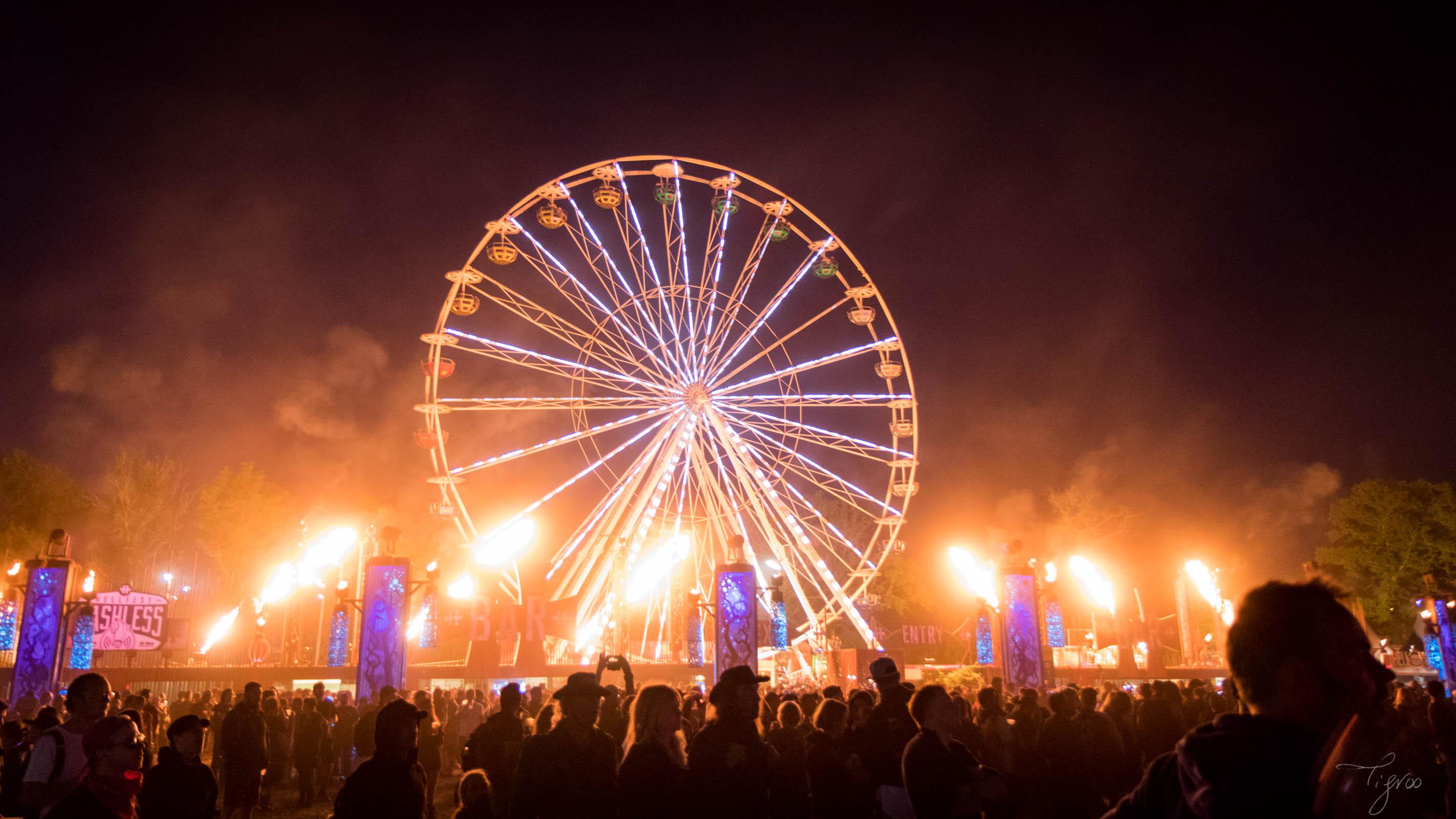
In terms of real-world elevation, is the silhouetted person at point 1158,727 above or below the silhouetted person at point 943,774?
below

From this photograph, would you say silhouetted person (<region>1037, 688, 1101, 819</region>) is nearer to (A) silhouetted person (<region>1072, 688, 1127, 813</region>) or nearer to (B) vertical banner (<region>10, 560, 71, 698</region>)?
(A) silhouetted person (<region>1072, 688, 1127, 813</region>)

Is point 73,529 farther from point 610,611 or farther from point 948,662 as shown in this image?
point 948,662

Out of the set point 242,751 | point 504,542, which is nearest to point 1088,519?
point 504,542

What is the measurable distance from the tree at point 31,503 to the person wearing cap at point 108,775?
46.3 metres

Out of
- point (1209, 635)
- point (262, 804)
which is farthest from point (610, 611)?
point (1209, 635)

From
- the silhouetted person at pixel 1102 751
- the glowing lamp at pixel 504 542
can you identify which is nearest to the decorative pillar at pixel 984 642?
the glowing lamp at pixel 504 542

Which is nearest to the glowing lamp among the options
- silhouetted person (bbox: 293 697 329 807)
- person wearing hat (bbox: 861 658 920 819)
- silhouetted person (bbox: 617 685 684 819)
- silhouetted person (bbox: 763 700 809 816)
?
silhouetted person (bbox: 293 697 329 807)

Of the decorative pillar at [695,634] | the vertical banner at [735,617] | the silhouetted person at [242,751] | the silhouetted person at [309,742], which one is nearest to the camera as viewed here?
the silhouetted person at [242,751]

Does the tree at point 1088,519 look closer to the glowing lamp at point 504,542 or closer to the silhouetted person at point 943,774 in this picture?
the glowing lamp at point 504,542

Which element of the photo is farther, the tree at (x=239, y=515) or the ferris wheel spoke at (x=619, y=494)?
the tree at (x=239, y=515)

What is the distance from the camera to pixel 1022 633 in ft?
66.3

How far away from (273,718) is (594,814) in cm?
1079

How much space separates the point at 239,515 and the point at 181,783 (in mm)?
48247

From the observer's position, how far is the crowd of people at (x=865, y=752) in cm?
233
